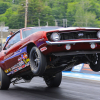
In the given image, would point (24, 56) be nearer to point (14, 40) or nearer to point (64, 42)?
point (14, 40)

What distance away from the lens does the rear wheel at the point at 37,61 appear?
18.2 ft

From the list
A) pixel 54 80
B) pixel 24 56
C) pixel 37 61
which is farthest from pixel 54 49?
pixel 54 80

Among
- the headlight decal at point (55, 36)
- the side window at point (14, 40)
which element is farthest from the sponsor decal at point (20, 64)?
the headlight decal at point (55, 36)

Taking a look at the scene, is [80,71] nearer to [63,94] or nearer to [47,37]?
[63,94]

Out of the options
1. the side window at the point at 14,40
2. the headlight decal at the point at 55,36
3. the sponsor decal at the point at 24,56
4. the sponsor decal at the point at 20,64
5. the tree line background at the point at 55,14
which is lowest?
the tree line background at the point at 55,14

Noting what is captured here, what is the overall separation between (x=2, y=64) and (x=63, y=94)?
6.81 ft

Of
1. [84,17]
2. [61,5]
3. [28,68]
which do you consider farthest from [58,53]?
[61,5]

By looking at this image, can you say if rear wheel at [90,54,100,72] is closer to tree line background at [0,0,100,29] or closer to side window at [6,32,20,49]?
side window at [6,32,20,49]

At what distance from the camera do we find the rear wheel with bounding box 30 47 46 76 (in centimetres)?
554

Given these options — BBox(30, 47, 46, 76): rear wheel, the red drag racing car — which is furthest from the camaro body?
BBox(30, 47, 46, 76): rear wheel

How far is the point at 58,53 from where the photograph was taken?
18.1 feet

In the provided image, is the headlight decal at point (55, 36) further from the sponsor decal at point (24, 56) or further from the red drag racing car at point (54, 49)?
the sponsor decal at point (24, 56)

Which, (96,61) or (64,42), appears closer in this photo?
(64,42)

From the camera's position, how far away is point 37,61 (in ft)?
18.8
